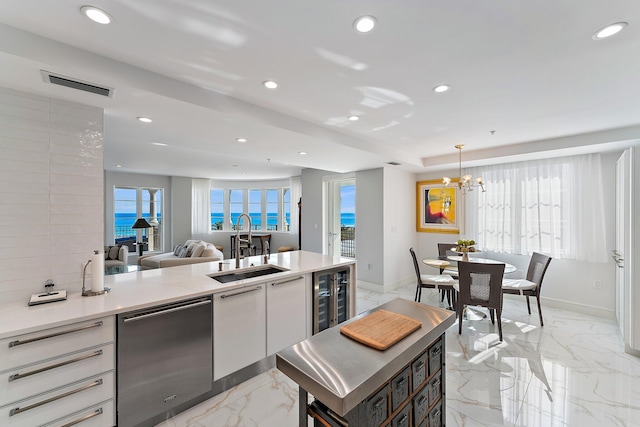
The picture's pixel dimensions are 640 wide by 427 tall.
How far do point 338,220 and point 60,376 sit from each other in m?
5.21

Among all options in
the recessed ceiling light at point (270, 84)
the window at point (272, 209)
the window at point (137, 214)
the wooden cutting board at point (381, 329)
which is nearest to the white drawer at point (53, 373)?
the wooden cutting board at point (381, 329)

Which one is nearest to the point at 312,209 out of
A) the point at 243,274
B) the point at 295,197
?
the point at 295,197

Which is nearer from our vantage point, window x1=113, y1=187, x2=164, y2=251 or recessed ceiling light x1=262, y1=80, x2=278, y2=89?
recessed ceiling light x1=262, y1=80, x2=278, y2=89

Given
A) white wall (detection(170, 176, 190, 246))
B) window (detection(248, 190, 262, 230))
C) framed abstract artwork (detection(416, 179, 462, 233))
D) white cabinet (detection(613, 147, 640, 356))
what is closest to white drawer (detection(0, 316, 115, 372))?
white cabinet (detection(613, 147, 640, 356))

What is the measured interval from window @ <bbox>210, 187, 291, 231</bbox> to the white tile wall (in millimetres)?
6707

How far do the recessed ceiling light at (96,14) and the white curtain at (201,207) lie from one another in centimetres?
731

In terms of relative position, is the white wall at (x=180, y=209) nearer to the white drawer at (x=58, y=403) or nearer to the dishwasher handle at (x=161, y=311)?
the dishwasher handle at (x=161, y=311)

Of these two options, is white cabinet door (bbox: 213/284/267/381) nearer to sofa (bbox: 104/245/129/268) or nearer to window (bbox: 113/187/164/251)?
sofa (bbox: 104/245/129/268)

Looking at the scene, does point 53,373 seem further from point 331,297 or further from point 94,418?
point 331,297

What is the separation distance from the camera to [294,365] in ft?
3.51

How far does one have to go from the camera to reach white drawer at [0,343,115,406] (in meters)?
1.39

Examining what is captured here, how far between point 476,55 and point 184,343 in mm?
2911

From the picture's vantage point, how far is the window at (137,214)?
746 centimetres

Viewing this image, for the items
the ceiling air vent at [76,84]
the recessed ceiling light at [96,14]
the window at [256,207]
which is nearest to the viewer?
the recessed ceiling light at [96,14]
